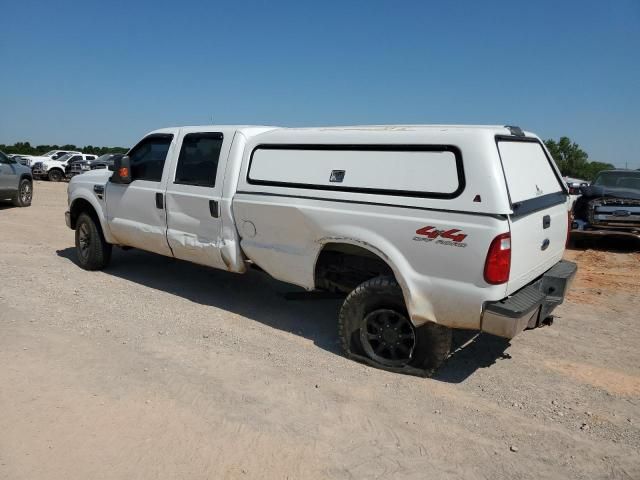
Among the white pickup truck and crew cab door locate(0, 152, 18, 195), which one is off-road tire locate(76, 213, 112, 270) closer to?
the white pickup truck

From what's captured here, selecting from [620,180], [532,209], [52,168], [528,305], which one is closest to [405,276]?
[528,305]

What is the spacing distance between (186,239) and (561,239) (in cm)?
376

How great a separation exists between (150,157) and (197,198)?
116 centimetres

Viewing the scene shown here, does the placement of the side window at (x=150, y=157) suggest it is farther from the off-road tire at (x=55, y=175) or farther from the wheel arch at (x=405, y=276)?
the off-road tire at (x=55, y=175)

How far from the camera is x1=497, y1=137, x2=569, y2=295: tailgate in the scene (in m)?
3.70

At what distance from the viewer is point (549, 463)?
307 centimetres

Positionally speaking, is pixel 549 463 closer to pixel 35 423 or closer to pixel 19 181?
pixel 35 423

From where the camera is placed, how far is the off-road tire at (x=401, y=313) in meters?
4.02

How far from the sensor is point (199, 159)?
5555 mm

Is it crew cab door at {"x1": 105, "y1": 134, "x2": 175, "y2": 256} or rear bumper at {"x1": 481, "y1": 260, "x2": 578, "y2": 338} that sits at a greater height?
crew cab door at {"x1": 105, "y1": 134, "x2": 175, "y2": 256}

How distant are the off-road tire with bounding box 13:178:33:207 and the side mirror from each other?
942 centimetres

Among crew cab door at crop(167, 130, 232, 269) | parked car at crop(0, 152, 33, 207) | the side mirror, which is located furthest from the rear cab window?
parked car at crop(0, 152, 33, 207)

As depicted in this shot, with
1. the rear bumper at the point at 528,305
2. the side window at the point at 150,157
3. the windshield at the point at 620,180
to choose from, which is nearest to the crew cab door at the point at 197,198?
the side window at the point at 150,157

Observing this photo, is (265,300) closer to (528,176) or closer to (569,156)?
(528,176)
